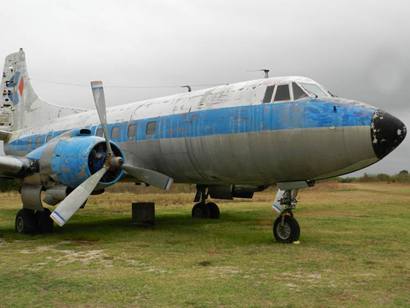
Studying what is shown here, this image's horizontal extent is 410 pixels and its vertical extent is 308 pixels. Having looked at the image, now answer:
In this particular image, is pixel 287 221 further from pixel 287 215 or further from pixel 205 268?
pixel 205 268

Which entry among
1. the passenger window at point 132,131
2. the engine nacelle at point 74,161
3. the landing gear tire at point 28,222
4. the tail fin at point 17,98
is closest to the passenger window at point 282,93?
the engine nacelle at point 74,161

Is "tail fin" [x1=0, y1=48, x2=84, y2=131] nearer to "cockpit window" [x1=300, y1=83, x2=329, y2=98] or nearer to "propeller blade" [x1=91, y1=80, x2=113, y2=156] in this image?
"propeller blade" [x1=91, y1=80, x2=113, y2=156]

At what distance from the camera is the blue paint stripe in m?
9.87

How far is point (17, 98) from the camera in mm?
21062

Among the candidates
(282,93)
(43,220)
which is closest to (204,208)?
(43,220)

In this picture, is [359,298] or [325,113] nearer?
[359,298]

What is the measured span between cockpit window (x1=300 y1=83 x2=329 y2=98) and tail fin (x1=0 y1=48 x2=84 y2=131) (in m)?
12.9

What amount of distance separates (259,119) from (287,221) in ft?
8.00

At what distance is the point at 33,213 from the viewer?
45.2 ft

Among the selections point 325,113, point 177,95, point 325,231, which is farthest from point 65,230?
point 325,113

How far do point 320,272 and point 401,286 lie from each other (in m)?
1.35

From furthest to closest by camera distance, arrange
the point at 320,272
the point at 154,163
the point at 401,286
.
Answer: the point at 154,163 → the point at 320,272 → the point at 401,286

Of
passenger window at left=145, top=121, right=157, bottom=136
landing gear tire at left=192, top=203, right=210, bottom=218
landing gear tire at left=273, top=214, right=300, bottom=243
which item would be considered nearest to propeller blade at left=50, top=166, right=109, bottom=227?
passenger window at left=145, top=121, right=157, bottom=136

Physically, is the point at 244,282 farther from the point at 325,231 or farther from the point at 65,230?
the point at 65,230
